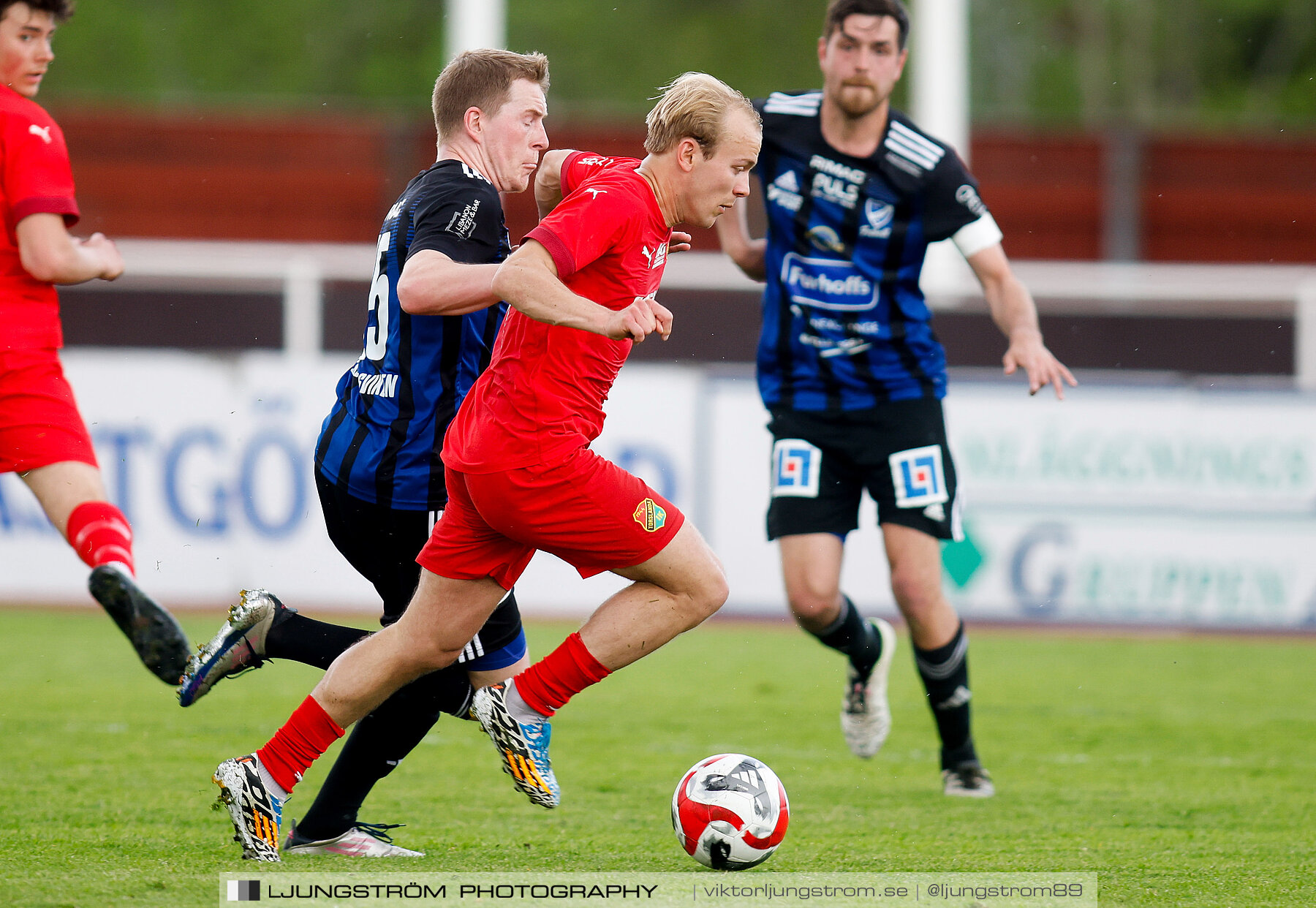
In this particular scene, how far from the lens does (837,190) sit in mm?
5332

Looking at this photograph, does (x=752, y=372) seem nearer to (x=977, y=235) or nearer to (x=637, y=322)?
(x=977, y=235)

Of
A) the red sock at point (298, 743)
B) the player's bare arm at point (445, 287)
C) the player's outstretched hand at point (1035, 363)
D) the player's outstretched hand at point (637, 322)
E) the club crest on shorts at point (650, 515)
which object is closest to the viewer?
the player's outstretched hand at point (637, 322)

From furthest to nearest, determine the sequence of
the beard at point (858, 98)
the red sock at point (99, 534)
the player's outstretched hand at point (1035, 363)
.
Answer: the beard at point (858, 98)
the player's outstretched hand at point (1035, 363)
the red sock at point (99, 534)

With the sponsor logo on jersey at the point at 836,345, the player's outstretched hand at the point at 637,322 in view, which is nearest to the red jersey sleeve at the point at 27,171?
the player's outstretched hand at the point at 637,322

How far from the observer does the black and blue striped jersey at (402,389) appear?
3826 mm

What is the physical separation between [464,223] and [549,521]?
72 centimetres

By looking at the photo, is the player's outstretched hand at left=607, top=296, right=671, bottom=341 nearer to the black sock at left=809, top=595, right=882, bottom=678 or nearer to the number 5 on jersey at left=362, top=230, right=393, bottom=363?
the number 5 on jersey at left=362, top=230, right=393, bottom=363

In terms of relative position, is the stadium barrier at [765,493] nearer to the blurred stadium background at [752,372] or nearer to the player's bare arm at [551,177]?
the blurred stadium background at [752,372]

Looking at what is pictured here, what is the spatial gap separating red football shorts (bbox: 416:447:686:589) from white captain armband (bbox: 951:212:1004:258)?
1.95m

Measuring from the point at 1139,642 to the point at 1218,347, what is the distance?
3111 millimetres

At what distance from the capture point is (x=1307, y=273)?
13703 mm

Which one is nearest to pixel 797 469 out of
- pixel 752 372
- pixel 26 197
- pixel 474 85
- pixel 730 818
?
pixel 730 818

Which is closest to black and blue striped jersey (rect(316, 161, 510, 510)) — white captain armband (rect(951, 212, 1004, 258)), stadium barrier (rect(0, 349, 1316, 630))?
white captain armband (rect(951, 212, 1004, 258))

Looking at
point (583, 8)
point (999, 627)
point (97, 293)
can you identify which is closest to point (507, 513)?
point (999, 627)
